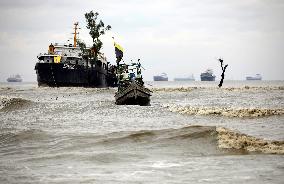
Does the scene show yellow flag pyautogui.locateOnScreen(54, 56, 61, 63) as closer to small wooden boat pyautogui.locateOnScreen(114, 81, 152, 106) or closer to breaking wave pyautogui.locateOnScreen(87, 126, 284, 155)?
small wooden boat pyautogui.locateOnScreen(114, 81, 152, 106)

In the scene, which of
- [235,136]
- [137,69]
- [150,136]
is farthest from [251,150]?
[137,69]

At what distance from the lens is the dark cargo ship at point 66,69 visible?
61.2 metres

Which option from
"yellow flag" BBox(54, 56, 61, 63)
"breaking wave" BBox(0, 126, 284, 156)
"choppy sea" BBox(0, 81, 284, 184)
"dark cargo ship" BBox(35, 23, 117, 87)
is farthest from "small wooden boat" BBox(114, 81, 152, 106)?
"yellow flag" BBox(54, 56, 61, 63)

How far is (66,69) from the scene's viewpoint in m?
61.1

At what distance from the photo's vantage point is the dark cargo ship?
61.2 metres

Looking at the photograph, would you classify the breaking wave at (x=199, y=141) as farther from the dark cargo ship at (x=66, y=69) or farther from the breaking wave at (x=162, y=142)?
the dark cargo ship at (x=66, y=69)

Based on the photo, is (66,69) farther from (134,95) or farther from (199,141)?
(199,141)

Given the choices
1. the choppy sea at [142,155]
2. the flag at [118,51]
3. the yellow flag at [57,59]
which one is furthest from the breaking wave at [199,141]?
the yellow flag at [57,59]

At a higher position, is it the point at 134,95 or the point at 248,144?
the point at 134,95

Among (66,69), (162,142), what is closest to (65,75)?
(66,69)

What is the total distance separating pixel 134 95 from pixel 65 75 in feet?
113

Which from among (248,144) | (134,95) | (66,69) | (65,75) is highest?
(66,69)

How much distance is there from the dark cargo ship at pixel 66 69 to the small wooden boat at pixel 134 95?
33.0 m

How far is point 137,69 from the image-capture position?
103 feet
